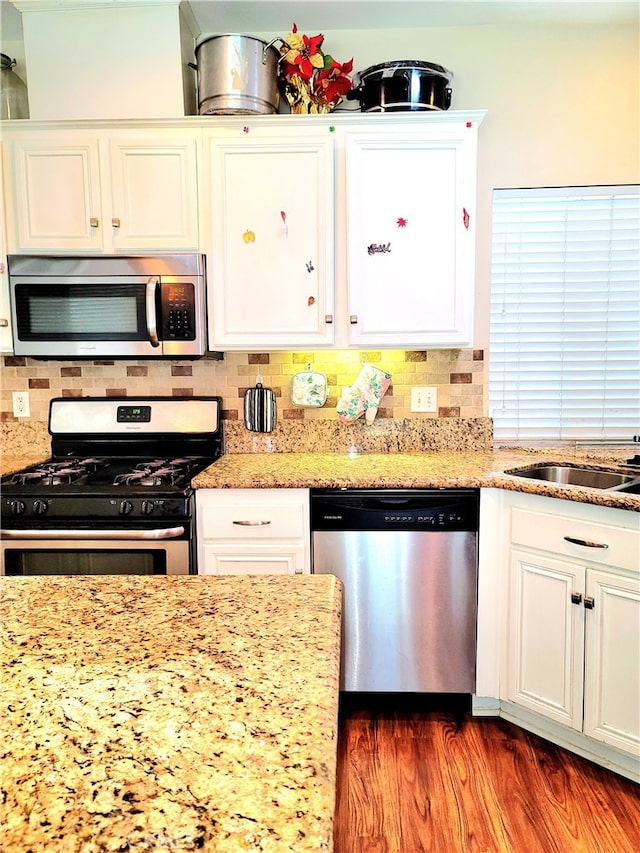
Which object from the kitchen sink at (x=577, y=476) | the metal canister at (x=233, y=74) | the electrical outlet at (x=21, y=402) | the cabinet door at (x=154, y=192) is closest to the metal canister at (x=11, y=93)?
the cabinet door at (x=154, y=192)

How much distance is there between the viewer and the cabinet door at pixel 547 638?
189 centimetres

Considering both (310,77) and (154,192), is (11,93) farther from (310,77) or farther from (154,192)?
(310,77)

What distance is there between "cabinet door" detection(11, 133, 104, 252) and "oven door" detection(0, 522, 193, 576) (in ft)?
3.66

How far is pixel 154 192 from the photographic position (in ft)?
7.48

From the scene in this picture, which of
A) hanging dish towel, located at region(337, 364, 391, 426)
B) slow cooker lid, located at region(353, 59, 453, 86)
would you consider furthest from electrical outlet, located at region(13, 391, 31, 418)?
slow cooker lid, located at region(353, 59, 453, 86)

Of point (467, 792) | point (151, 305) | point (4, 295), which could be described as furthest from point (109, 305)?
point (467, 792)

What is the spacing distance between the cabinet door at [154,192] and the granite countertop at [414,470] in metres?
0.91

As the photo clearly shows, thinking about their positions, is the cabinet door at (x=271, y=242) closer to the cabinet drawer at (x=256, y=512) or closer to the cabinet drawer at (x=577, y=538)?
the cabinet drawer at (x=256, y=512)

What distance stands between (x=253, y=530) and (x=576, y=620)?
112 centimetres

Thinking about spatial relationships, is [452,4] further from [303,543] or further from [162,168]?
[303,543]

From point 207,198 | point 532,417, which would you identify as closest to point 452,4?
point 207,198

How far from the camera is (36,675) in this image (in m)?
0.77

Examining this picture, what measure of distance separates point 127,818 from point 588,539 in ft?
5.43

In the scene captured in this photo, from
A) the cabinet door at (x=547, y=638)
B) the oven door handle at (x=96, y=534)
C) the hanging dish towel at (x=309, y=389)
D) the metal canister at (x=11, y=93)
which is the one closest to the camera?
the cabinet door at (x=547, y=638)
